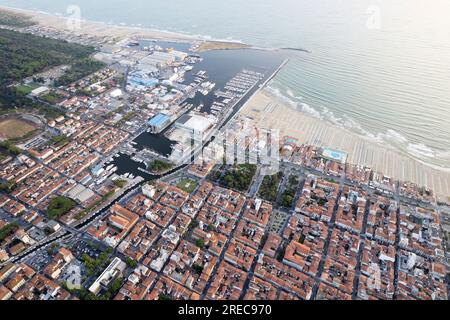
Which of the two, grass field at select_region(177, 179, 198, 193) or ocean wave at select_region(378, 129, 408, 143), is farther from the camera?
ocean wave at select_region(378, 129, 408, 143)

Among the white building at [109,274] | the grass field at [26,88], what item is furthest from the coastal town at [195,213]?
the grass field at [26,88]

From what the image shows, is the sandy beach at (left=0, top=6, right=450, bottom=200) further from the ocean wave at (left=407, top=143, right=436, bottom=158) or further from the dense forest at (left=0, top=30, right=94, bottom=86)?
the dense forest at (left=0, top=30, right=94, bottom=86)

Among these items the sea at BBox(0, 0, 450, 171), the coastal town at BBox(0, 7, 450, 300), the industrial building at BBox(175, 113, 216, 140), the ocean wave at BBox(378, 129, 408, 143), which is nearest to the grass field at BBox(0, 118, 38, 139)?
the coastal town at BBox(0, 7, 450, 300)

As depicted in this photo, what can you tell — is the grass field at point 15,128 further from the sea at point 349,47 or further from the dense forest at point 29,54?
the sea at point 349,47

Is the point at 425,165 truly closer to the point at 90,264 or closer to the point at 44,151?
the point at 90,264

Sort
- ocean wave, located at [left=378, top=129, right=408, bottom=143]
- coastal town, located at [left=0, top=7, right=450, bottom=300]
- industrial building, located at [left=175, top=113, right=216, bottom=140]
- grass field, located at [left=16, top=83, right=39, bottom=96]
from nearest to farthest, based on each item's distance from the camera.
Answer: coastal town, located at [left=0, top=7, right=450, bottom=300] < industrial building, located at [left=175, top=113, right=216, bottom=140] < ocean wave, located at [left=378, top=129, right=408, bottom=143] < grass field, located at [left=16, top=83, right=39, bottom=96]

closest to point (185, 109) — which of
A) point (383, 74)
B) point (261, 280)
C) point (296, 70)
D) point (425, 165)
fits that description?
point (296, 70)

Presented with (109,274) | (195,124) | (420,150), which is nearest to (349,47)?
(420,150)
